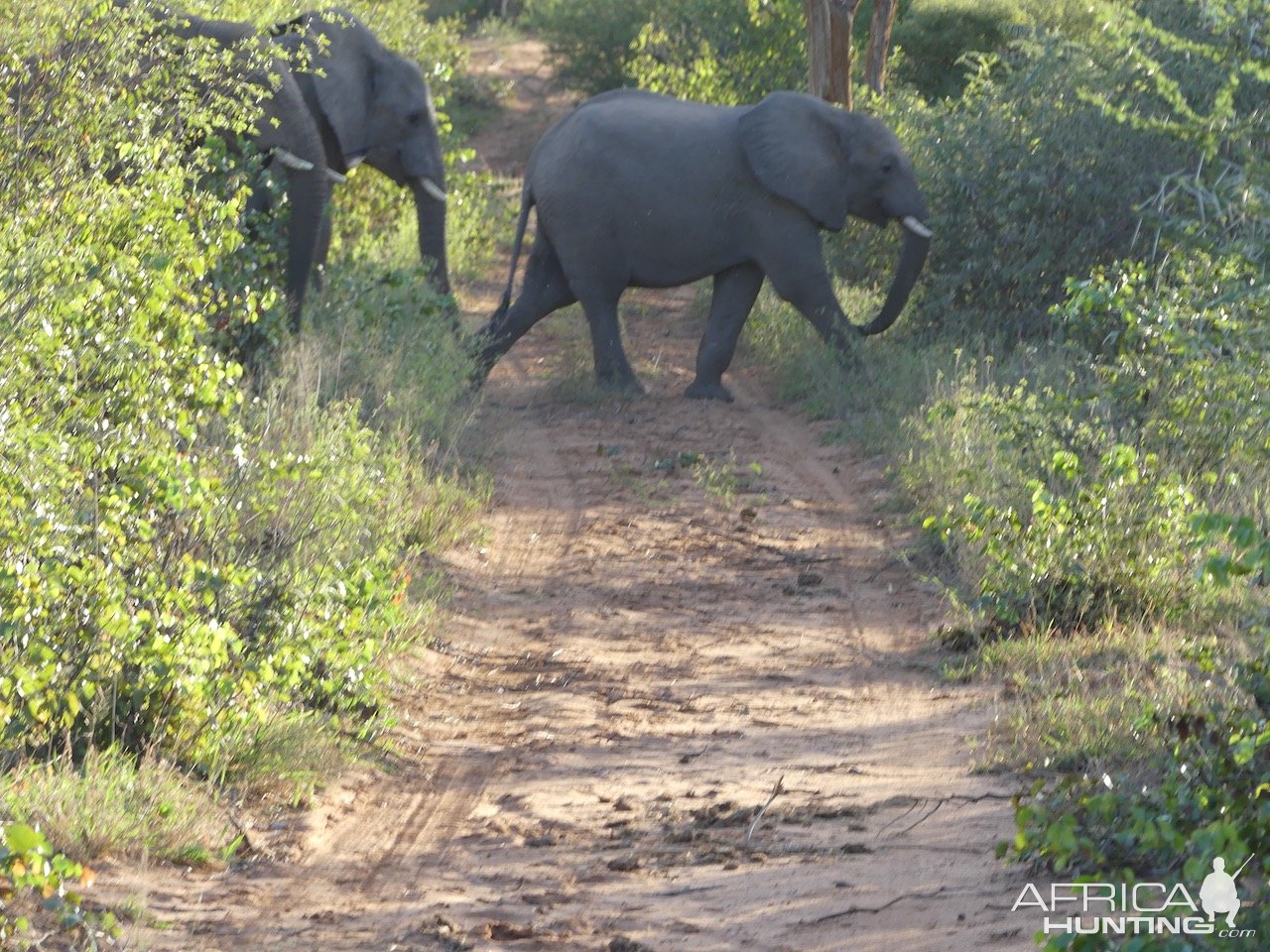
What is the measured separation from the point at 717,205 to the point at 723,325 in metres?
0.81

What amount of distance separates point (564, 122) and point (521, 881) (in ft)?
26.5

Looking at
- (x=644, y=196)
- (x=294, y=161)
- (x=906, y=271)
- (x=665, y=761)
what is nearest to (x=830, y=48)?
(x=906, y=271)

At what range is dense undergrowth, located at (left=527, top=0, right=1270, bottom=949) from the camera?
4242 mm

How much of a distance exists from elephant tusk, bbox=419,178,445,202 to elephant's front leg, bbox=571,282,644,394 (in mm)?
1255

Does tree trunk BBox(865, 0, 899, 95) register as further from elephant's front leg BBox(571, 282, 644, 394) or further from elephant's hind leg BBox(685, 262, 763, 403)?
elephant's front leg BBox(571, 282, 644, 394)

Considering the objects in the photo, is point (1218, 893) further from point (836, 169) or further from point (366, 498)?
point (836, 169)

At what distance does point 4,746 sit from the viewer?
4586mm

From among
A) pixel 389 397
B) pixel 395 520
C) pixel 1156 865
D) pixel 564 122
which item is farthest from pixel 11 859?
pixel 564 122

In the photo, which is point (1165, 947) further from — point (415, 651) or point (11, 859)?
point (415, 651)

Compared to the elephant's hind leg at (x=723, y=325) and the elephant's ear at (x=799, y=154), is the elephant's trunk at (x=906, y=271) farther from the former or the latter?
the elephant's hind leg at (x=723, y=325)

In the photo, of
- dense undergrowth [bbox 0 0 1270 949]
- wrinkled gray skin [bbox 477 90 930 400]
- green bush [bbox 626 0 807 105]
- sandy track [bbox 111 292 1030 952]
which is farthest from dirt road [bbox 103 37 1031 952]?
green bush [bbox 626 0 807 105]

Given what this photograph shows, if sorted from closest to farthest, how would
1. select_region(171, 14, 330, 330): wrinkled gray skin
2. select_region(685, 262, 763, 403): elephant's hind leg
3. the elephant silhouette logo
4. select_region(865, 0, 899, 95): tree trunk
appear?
1. the elephant silhouette logo
2. select_region(171, 14, 330, 330): wrinkled gray skin
3. select_region(685, 262, 763, 403): elephant's hind leg
4. select_region(865, 0, 899, 95): tree trunk

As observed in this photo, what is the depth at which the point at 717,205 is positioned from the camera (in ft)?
37.4

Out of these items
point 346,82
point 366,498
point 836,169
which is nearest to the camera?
point 366,498
